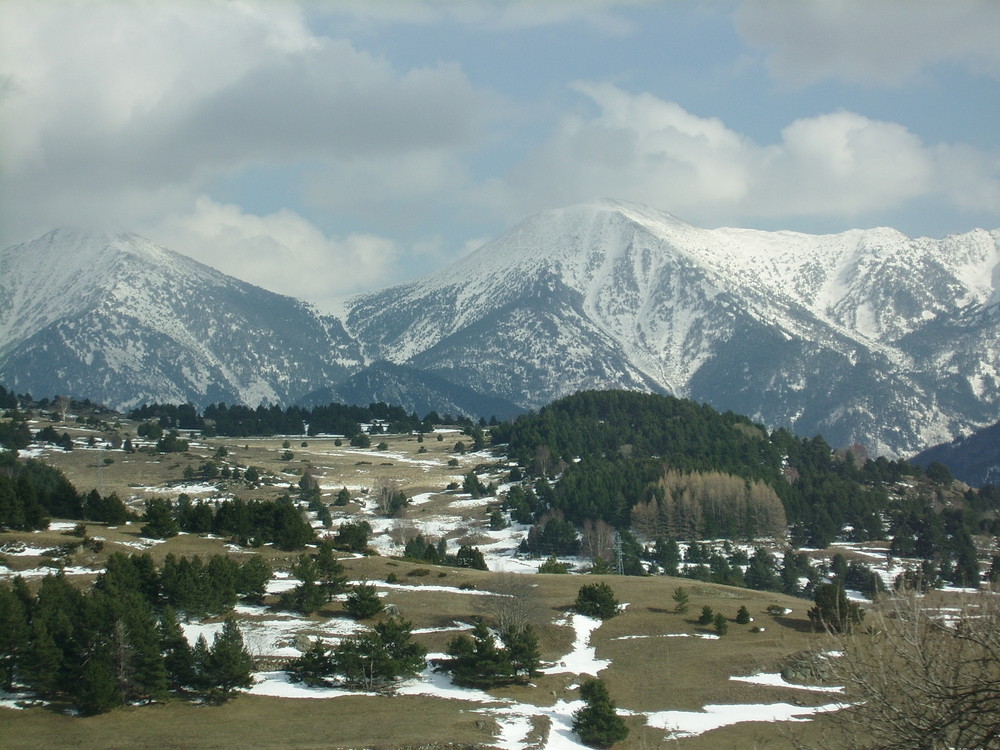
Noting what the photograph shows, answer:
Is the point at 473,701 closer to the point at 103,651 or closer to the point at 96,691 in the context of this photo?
the point at 96,691

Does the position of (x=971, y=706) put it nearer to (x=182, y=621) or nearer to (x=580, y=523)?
(x=182, y=621)

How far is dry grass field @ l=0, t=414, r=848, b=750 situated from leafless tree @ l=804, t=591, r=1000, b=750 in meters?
14.3

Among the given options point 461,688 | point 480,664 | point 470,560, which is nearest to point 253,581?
point 461,688

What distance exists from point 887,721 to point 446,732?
3897cm

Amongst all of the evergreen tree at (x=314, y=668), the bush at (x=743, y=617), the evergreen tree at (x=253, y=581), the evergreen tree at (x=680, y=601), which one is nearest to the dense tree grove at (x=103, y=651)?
the evergreen tree at (x=314, y=668)

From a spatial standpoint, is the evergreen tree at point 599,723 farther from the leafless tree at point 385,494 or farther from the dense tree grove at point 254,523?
the leafless tree at point 385,494

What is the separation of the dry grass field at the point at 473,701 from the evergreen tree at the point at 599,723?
1.17 metres

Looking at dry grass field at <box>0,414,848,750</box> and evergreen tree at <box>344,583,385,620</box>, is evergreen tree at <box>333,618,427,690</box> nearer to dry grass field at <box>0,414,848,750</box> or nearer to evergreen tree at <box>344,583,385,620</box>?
dry grass field at <box>0,414,848,750</box>

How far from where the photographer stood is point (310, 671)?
65625 millimetres

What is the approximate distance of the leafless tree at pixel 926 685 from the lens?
18.7 meters

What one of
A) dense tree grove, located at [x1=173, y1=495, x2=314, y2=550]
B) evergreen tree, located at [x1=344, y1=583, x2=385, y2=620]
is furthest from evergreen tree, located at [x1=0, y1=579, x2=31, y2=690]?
dense tree grove, located at [x1=173, y1=495, x2=314, y2=550]

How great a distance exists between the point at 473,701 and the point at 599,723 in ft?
31.2

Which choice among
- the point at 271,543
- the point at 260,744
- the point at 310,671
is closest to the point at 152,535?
the point at 271,543

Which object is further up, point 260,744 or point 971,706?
point 971,706
